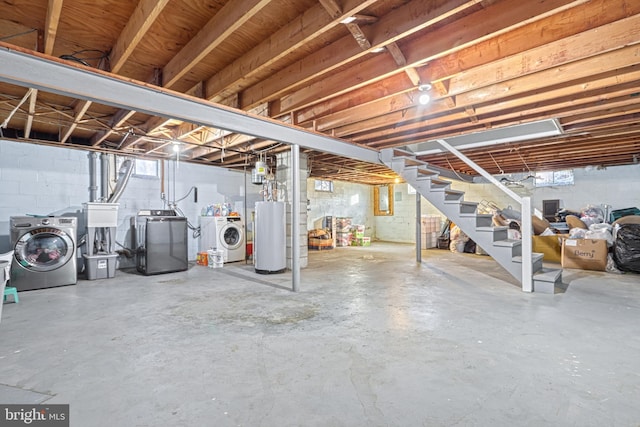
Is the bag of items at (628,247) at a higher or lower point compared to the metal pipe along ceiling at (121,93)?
lower

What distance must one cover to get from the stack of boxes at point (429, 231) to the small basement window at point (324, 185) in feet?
10.1

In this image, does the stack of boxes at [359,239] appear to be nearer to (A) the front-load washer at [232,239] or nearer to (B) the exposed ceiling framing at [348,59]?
(A) the front-load washer at [232,239]

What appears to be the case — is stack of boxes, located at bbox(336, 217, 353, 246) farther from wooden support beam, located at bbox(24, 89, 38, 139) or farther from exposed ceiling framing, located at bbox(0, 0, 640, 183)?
wooden support beam, located at bbox(24, 89, 38, 139)

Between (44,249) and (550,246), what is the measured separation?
337 inches

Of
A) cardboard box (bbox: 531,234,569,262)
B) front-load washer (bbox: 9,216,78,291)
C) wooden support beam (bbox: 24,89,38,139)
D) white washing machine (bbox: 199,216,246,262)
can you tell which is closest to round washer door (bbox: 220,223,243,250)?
white washing machine (bbox: 199,216,246,262)

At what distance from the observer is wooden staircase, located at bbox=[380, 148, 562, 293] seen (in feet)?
12.5

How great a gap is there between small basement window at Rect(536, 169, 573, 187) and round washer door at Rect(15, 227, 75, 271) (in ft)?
33.1

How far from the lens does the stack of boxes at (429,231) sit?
8.38 metres

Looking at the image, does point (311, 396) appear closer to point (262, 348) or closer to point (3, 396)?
point (262, 348)

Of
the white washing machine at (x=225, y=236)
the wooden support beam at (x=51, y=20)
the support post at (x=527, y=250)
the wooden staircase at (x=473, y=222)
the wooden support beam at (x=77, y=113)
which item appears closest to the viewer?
the wooden support beam at (x=51, y=20)

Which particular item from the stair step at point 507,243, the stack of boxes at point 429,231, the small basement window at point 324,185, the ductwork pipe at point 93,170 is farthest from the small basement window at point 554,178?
the ductwork pipe at point 93,170

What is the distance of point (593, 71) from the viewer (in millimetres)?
2475

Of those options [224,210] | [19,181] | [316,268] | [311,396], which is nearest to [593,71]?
[311,396]

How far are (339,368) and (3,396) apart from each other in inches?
72.0
